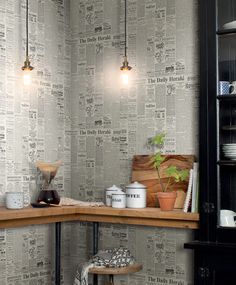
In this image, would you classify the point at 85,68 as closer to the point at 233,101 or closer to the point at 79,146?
the point at 79,146

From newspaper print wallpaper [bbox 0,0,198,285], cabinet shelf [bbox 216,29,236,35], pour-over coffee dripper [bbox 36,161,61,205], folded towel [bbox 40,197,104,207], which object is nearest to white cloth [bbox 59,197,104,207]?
folded towel [bbox 40,197,104,207]

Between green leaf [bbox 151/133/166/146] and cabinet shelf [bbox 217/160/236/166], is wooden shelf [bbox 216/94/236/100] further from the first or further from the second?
green leaf [bbox 151/133/166/146]

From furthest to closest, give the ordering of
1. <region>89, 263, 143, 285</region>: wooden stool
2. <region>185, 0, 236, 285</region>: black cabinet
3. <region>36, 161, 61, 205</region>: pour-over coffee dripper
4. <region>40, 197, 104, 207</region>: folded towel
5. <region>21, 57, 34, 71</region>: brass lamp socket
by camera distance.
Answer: <region>40, 197, 104, 207</region>: folded towel → <region>36, 161, 61, 205</region>: pour-over coffee dripper → <region>21, 57, 34, 71</region>: brass lamp socket → <region>89, 263, 143, 285</region>: wooden stool → <region>185, 0, 236, 285</region>: black cabinet

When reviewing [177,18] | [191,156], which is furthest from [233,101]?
[177,18]

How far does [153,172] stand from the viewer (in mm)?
3818

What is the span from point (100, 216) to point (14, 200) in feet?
1.99

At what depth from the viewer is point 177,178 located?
359 centimetres

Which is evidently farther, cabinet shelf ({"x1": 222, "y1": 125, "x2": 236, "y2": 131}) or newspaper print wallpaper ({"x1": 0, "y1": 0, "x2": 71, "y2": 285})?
newspaper print wallpaper ({"x1": 0, "y1": 0, "x2": 71, "y2": 285})

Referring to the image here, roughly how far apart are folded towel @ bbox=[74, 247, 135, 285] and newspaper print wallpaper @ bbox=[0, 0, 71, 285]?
0.47m

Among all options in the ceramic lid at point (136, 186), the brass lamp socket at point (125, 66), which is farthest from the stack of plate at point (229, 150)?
the brass lamp socket at point (125, 66)

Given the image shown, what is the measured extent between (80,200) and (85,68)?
0.95 m

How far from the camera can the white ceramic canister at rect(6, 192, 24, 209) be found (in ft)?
11.5

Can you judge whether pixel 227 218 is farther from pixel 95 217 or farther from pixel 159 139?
pixel 95 217

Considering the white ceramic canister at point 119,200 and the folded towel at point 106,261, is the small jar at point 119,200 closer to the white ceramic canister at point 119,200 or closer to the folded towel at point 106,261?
the white ceramic canister at point 119,200
